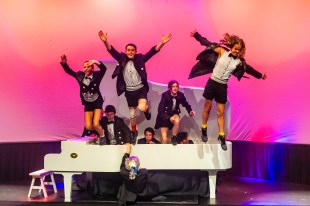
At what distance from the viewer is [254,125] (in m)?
8.52

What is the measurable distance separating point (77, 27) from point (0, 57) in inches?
57.2

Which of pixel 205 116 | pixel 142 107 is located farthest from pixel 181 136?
pixel 142 107

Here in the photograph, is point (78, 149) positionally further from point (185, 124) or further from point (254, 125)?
point (254, 125)

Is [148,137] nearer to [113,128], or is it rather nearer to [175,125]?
[175,125]

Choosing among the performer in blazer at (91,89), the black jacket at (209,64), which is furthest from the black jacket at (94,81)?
the black jacket at (209,64)

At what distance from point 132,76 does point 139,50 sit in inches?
74.7

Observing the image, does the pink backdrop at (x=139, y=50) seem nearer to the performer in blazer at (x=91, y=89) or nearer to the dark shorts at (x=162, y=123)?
the dark shorts at (x=162, y=123)


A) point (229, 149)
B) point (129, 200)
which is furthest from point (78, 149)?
point (229, 149)

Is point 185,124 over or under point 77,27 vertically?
under

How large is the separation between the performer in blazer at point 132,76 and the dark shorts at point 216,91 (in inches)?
36.6

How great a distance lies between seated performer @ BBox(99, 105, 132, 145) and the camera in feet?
22.6

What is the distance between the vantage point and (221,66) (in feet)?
21.1

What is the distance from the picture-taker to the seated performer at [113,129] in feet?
22.6

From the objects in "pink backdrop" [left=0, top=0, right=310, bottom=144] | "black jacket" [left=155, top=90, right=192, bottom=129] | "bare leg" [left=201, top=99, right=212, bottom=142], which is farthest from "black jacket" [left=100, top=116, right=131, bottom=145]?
"pink backdrop" [left=0, top=0, right=310, bottom=144]
